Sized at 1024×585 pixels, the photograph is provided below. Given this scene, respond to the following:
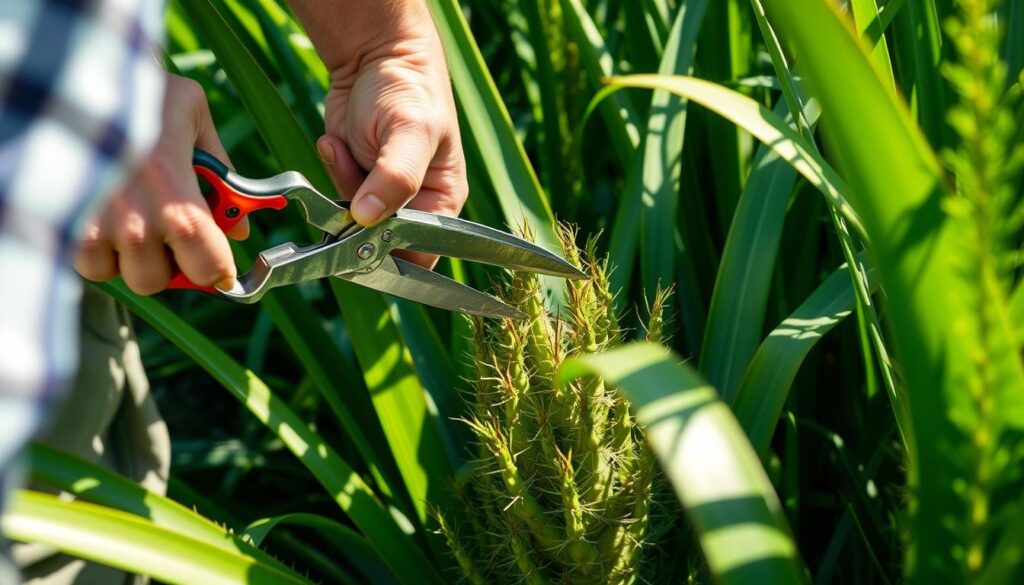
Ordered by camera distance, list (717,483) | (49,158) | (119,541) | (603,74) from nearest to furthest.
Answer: (49,158) < (717,483) < (119,541) < (603,74)

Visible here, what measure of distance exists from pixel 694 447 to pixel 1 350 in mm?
355

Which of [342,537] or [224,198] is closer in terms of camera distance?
[224,198]

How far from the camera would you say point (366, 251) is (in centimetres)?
97

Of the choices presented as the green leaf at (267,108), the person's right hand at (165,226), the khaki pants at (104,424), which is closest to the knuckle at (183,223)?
the person's right hand at (165,226)

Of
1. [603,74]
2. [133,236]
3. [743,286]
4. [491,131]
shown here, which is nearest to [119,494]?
[133,236]

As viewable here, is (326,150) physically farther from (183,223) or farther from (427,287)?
(183,223)

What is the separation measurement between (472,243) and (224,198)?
23 cm

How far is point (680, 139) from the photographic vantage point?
4.26 feet

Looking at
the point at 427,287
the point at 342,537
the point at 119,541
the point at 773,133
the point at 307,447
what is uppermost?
the point at 773,133

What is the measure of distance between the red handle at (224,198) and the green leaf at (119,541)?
206mm

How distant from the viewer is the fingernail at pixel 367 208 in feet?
3.05

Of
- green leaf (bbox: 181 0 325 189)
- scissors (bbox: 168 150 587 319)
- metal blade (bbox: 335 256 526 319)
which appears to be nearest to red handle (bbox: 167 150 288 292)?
scissors (bbox: 168 150 587 319)

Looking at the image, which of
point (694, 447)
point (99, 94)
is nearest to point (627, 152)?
point (694, 447)

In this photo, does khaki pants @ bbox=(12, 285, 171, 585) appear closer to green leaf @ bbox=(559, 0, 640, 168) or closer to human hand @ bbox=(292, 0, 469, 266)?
human hand @ bbox=(292, 0, 469, 266)
